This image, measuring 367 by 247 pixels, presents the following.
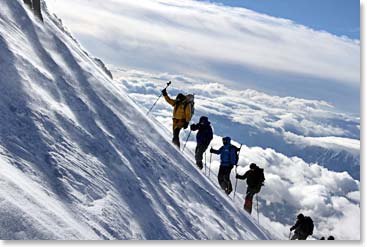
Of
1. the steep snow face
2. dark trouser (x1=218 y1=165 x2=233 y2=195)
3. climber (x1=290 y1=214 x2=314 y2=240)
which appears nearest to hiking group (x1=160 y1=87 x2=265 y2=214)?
dark trouser (x1=218 y1=165 x2=233 y2=195)

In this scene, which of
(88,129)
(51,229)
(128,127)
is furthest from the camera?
(128,127)

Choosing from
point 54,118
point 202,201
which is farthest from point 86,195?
point 202,201

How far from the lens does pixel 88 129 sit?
9.94m

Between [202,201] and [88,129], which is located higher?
[88,129]

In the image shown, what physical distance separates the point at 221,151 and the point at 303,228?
3914 mm

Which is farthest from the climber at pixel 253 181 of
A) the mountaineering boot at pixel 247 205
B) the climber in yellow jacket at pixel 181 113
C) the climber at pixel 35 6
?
the climber at pixel 35 6

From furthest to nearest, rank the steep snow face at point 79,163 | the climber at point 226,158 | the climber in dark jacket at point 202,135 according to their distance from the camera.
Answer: the climber in dark jacket at point 202,135
the climber at point 226,158
the steep snow face at point 79,163

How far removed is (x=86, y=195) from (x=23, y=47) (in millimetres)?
5451

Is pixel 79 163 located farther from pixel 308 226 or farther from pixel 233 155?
pixel 308 226

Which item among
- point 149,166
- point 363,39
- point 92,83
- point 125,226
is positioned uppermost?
point 363,39

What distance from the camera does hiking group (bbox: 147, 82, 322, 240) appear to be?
1525cm

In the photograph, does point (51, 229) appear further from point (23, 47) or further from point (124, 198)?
point (23, 47)

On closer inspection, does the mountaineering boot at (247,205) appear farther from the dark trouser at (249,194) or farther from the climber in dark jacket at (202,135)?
the climber in dark jacket at (202,135)

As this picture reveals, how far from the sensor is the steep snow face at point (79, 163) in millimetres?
6254
